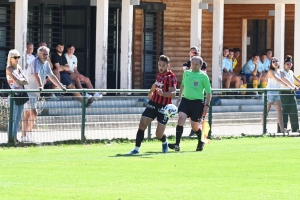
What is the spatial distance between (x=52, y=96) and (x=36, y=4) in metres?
7.92

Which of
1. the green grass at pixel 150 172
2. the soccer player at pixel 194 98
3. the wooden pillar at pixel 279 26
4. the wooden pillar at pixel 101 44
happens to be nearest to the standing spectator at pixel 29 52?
the wooden pillar at pixel 101 44

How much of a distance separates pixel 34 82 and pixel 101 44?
6.35 m

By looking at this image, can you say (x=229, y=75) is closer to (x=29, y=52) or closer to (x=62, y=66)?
(x=62, y=66)

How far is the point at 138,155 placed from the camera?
15.6 metres

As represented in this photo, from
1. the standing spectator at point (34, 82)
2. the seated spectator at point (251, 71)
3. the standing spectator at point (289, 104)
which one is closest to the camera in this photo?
the standing spectator at point (34, 82)

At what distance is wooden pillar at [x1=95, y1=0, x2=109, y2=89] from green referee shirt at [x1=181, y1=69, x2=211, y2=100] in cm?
730

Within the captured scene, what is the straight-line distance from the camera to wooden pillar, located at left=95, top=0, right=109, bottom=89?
23.8 m

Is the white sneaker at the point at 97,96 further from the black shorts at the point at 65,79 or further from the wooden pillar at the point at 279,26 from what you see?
the wooden pillar at the point at 279,26

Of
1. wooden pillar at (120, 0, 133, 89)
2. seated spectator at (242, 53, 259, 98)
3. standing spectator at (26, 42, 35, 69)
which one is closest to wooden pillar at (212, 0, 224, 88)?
seated spectator at (242, 53, 259, 98)

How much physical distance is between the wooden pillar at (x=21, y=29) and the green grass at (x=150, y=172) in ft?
15.8

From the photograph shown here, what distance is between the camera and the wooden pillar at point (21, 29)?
21.9 m

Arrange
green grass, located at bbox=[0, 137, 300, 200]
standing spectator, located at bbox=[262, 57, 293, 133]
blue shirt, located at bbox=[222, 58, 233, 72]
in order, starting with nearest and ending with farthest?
1. green grass, located at bbox=[0, 137, 300, 200]
2. standing spectator, located at bbox=[262, 57, 293, 133]
3. blue shirt, located at bbox=[222, 58, 233, 72]

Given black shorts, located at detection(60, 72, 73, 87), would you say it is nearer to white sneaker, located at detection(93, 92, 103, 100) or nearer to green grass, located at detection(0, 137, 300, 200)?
white sneaker, located at detection(93, 92, 103, 100)

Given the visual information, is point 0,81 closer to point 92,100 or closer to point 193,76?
point 92,100
